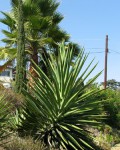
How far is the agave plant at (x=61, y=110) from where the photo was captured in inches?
399

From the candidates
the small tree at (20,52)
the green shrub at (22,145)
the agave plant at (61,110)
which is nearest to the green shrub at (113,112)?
the small tree at (20,52)

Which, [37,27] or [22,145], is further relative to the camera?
[37,27]

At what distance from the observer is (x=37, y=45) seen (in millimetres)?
26203

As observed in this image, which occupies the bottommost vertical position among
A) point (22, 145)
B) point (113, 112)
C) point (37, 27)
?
point (22, 145)

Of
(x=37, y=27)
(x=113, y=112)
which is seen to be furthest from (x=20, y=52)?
(x=113, y=112)

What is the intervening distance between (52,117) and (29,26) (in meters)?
15.8

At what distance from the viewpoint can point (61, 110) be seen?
405 inches

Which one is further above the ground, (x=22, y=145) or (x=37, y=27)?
(x=37, y=27)

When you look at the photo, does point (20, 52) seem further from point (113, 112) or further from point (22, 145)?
point (22, 145)

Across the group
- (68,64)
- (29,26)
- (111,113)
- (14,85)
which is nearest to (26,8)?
(29,26)

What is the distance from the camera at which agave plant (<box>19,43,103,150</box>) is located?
1012 cm

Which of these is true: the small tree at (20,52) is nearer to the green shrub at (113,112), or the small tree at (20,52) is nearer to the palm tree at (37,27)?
the palm tree at (37,27)

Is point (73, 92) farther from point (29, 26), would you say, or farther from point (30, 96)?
point (29, 26)

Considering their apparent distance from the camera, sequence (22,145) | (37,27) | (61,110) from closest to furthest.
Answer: (22,145)
(61,110)
(37,27)
